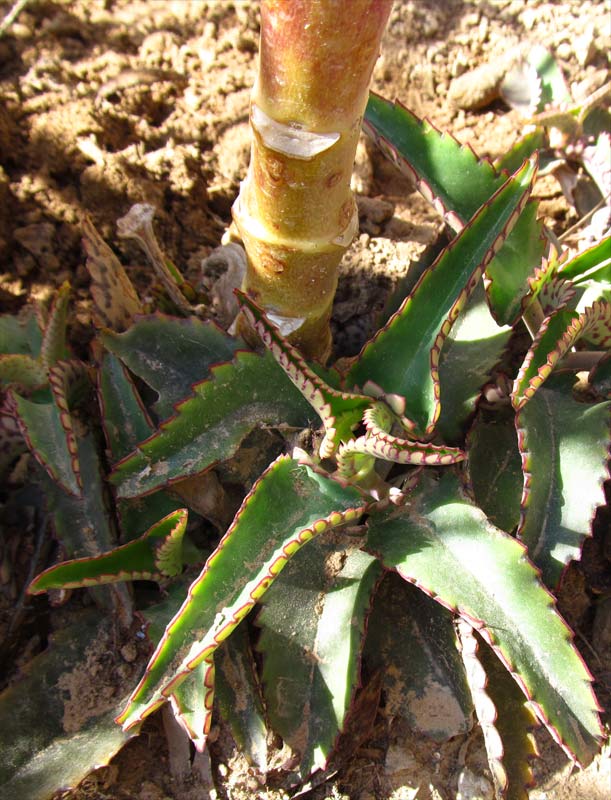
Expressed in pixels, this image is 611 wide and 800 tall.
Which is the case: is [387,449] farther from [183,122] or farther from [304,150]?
[183,122]

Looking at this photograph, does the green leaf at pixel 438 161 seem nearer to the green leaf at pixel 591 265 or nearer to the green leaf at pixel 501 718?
the green leaf at pixel 591 265

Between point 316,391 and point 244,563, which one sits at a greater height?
point 316,391

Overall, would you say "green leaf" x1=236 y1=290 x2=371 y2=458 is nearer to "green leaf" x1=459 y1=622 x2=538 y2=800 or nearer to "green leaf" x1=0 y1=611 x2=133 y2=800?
"green leaf" x1=459 y1=622 x2=538 y2=800

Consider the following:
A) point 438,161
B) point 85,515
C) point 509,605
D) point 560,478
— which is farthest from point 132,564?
point 438,161

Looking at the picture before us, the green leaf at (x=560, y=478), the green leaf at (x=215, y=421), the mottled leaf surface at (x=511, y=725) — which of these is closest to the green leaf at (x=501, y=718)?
the mottled leaf surface at (x=511, y=725)

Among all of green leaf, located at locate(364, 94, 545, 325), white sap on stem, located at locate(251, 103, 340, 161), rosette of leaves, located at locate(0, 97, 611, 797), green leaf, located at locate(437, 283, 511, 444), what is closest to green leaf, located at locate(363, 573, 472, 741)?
rosette of leaves, located at locate(0, 97, 611, 797)
